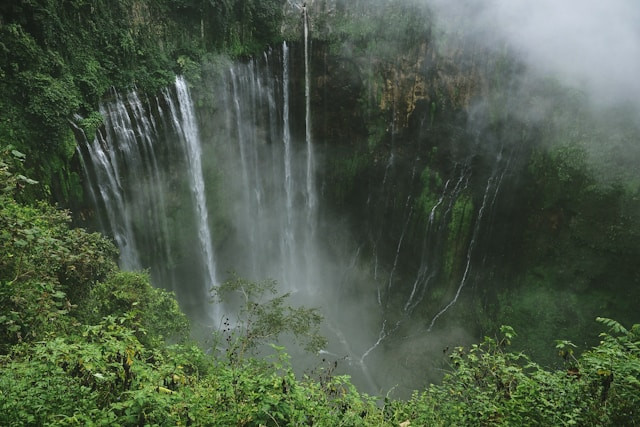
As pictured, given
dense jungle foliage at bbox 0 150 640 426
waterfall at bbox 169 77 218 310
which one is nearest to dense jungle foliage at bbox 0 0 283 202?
waterfall at bbox 169 77 218 310

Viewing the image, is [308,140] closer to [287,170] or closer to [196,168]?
[287,170]

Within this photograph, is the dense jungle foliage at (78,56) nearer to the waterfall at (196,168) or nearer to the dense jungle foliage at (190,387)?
the waterfall at (196,168)

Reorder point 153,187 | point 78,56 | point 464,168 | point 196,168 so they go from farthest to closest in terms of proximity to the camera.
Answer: point 464,168
point 196,168
point 153,187
point 78,56

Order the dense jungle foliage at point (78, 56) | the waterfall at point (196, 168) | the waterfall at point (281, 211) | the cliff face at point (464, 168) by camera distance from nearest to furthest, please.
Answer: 1. the dense jungle foliage at point (78, 56)
2. the waterfall at point (281, 211)
3. the cliff face at point (464, 168)
4. the waterfall at point (196, 168)

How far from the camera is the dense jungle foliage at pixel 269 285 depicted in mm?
3424

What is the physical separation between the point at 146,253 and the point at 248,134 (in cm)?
483

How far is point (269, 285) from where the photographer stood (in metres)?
11.4

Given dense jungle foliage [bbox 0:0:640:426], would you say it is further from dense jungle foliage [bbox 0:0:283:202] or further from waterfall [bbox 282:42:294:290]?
waterfall [bbox 282:42:294:290]

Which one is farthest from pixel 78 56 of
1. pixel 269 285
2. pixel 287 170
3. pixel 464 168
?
pixel 464 168

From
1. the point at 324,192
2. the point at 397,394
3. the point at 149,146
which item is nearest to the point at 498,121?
the point at 324,192

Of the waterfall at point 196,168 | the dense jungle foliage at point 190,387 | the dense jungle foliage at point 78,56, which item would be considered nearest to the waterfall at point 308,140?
the dense jungle foliage at point 78,56

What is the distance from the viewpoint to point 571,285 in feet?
37.0

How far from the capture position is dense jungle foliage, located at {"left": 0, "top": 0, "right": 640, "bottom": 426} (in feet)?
11.2

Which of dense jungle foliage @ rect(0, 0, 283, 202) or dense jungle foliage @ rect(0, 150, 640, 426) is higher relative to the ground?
dense jungle foliage @ rect(0, 0, 283, 202)
